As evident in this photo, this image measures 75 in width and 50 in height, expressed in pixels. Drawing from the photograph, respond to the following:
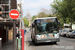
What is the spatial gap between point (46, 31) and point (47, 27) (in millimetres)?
420

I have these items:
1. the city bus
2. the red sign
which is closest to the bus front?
the city bus

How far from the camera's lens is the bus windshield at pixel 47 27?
15.2 m

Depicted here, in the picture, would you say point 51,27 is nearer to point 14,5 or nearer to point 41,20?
point 41,20

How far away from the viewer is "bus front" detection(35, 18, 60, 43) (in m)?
15.1

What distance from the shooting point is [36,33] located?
49.9 feet

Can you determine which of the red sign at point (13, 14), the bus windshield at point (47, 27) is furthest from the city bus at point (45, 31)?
the red sign at point (13, 14)

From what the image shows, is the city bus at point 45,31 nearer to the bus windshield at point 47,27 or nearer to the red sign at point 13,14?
the bus windshield at point 47,27

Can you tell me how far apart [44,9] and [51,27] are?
50.6 meters

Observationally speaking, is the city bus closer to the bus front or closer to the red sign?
the bus front

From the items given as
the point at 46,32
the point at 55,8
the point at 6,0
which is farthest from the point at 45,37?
the point at 55,8

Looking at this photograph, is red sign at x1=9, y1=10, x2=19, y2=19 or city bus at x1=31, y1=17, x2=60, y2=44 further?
city bus at x1=31, y1=17, x2=60, y2=44

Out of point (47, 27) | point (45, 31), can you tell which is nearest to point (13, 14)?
point (45, 31)

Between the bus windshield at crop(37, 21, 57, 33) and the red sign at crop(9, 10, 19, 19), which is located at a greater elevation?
the red sign at crop(9, 10, 19, 19)

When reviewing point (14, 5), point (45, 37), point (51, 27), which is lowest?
point (45, 37)
